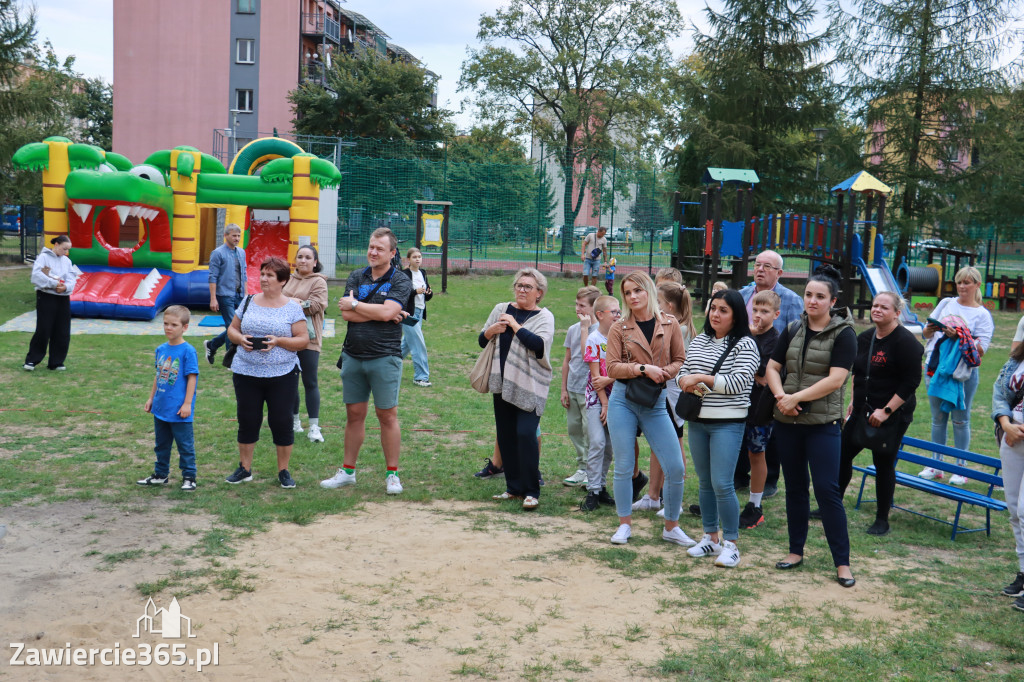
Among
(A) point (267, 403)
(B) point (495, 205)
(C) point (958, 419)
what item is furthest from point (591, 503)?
(B) point (495, 205)

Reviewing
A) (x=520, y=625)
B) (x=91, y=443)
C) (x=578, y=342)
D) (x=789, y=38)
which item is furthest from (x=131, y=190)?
→ (x=789, y=38)

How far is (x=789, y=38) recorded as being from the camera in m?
22.8

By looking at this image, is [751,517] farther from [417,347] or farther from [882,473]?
[417,347]

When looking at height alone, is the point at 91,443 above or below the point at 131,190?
below

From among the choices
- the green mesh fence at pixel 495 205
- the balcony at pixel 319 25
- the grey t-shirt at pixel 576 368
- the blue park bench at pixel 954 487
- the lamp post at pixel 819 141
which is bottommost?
the blue park bench at pixel 954 487

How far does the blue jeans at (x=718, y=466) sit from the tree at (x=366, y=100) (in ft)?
106

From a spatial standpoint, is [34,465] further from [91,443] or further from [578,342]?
[578,342]

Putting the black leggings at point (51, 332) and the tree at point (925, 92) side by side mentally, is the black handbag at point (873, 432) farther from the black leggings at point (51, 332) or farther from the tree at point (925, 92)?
the tree at point (925, 92)

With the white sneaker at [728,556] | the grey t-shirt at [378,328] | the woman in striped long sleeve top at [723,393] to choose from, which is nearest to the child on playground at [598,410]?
the woman in striped long sleeve top at [723,393]

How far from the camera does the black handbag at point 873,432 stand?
18.0 ft

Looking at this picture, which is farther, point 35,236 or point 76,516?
point 35,236

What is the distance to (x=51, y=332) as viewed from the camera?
9797mm

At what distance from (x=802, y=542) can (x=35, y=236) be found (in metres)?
25.5

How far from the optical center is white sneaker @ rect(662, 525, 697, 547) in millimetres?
5242
